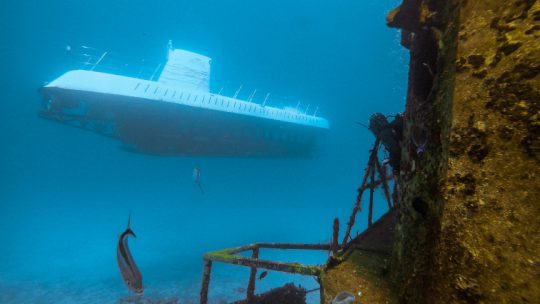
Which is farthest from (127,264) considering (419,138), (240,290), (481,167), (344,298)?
(240,290)

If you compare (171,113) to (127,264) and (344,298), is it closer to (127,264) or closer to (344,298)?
(127,264)

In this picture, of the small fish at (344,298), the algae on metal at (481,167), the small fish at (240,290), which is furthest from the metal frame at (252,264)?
the small fish at (240,290)

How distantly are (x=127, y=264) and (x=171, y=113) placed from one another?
48.4 ft

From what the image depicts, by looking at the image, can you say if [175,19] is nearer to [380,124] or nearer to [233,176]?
[233,176]

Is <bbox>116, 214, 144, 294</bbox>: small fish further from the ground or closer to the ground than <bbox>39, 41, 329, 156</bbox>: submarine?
closer to the ground

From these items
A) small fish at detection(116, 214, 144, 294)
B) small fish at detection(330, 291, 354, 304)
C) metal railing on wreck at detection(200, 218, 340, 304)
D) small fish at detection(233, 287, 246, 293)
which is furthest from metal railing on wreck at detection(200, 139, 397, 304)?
small fish at detection(233, 287, 246, 293)

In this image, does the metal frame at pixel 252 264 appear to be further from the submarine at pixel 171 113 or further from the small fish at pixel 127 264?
the submarine at pixel 171 113

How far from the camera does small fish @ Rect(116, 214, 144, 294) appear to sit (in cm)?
391

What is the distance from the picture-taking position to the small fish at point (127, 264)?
391 centimetres

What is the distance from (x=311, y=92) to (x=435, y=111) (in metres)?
84.3

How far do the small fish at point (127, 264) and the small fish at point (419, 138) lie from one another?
392 centimetres

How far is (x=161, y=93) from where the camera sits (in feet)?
54.0

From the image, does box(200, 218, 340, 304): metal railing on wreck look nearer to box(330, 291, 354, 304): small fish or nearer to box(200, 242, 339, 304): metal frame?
box(200, 242, 339, 304): metal frame

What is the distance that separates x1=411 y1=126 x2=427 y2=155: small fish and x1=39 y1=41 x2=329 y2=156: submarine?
642 inches
